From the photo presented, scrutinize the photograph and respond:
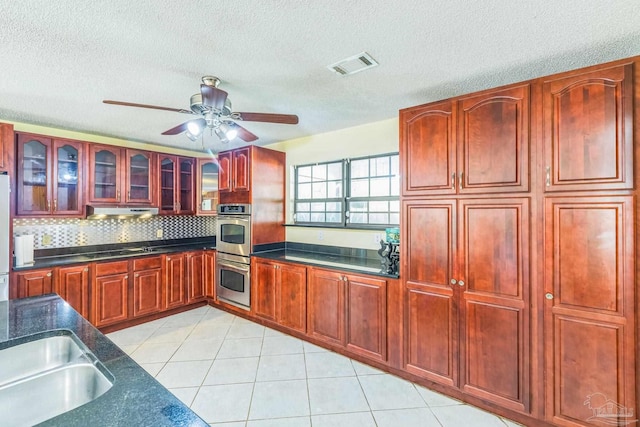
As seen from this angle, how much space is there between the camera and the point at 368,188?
3.50 m

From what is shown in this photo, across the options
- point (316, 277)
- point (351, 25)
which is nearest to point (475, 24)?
point (351, 25)

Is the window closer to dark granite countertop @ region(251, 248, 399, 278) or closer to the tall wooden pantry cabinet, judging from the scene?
dark granite countertop @ region(251, 248, 399, 278)

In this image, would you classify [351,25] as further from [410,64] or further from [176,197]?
[176,197]

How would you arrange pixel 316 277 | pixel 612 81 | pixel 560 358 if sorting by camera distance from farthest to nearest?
pixel 316 277, pixel 560 358, pixel 612 81

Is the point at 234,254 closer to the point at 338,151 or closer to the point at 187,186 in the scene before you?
the point at 187,186

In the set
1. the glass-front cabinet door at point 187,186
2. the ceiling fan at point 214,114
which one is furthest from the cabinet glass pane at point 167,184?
the ceiling fan at point 214,114

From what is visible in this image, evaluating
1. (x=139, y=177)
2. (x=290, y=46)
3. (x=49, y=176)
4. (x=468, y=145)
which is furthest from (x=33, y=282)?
(x=468, y=145)

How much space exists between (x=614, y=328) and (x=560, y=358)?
13.5 inches

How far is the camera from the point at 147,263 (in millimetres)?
3734

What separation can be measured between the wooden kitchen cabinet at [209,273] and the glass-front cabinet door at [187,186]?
2.44ft

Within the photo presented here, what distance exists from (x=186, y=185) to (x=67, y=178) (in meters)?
1.40

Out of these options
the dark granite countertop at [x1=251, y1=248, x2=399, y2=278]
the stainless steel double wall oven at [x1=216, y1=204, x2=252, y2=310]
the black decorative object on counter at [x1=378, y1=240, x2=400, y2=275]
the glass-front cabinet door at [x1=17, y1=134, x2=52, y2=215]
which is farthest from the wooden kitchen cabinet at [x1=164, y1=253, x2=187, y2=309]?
the black decorative object on counter at [x1=378, y1=240, x2=400, y2=275]

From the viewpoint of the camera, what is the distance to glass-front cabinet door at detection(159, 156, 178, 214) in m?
4.21

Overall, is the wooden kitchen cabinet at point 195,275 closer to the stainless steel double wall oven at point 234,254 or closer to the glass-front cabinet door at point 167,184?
the stainless steel double wall oven at point 234,254
